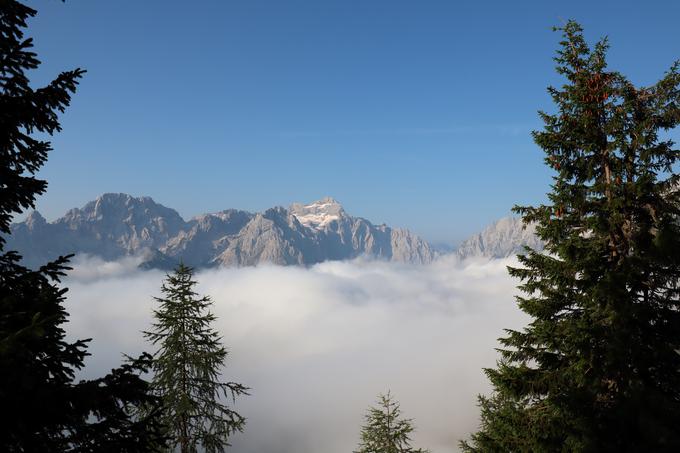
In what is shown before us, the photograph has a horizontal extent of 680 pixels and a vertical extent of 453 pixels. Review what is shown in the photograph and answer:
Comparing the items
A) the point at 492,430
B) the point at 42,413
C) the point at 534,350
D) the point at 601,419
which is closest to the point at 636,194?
the point at 534,350

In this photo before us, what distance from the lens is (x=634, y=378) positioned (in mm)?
8867

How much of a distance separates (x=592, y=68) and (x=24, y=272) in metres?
14.0

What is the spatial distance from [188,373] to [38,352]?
42.6 feet

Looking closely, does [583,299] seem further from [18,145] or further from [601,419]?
[18,145]

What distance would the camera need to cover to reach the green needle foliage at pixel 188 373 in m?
16.5

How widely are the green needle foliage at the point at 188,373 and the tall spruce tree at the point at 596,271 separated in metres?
11.0

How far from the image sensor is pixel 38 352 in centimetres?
527

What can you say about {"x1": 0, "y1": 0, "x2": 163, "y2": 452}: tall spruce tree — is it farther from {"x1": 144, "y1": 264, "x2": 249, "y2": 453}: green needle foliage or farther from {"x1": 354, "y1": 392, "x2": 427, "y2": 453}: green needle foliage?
{"x1": 354, "y1": 392, "x2": 427, "y2": 453}: green needle foliage

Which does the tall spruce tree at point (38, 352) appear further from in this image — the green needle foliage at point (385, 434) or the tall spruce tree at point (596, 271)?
the green needle foliage at point (385, 434)

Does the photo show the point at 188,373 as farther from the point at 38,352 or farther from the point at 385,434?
the point at 38,352

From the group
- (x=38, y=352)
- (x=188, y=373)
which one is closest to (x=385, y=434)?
(x=188, y=373)

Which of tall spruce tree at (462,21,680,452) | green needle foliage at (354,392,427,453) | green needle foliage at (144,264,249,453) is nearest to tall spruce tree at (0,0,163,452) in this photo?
tall spruce tree at (462,21,680,452)

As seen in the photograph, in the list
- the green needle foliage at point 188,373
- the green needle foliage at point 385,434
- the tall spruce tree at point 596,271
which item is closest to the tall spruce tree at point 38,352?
the tall spruce tree at point 596,271

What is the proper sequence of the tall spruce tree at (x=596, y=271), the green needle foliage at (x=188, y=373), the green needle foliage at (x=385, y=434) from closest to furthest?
the tall spruce tree at (x=596, y=271) < the green needle foliage at (x=188, y=373) < the green needle foliage at (x=385, y=434)
